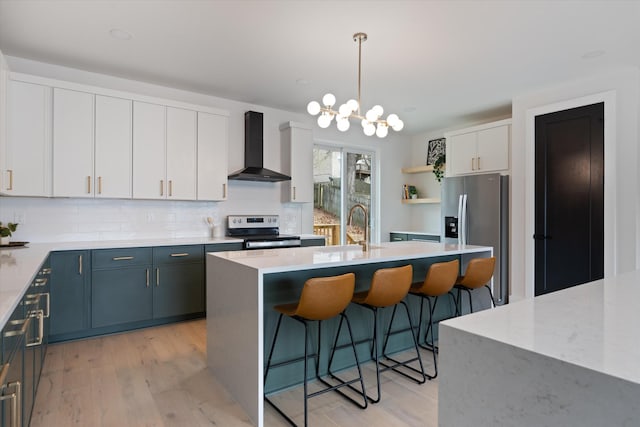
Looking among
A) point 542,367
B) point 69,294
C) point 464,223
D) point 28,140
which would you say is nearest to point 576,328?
point 542,367

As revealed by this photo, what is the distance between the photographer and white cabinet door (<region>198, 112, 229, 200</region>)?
4.36 meters

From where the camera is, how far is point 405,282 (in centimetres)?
247

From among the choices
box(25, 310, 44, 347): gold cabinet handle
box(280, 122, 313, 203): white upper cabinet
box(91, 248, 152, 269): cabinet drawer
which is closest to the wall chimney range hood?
box(280, 122, 313, 203): white upper cabinet

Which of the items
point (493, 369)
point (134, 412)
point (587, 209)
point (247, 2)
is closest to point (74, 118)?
point (247, 2)

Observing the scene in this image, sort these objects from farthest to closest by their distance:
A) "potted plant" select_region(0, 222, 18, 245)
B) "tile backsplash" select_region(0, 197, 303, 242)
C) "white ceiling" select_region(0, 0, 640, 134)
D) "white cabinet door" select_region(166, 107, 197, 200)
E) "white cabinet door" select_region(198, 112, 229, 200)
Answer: "white cabinet door" select_region(198, 112, 229, 200) → "white cabinet door" select_region(166, 107, 197, 200) → "tile backsplash" select_region(0, 197, 303, 242) → "potted plant" select_region(0, 222, 18, 245) → "white ceiling" select_region(0, 0, 640, 134)

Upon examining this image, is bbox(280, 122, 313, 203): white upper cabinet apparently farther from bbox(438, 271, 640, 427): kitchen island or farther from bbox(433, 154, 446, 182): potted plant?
bbox(438, 271, 640, 427): kitchen island

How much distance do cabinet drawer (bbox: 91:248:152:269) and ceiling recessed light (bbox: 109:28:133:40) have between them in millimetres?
1892

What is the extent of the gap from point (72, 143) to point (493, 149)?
4.94 meters

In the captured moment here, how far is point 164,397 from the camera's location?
2.39 meters

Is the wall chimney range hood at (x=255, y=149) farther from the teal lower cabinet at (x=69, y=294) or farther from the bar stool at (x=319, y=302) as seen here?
the bar stool at (x=319, y=302)

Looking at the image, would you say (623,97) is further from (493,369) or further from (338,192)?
(493,369)

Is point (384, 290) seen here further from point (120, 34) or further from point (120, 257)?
point (120, 34)

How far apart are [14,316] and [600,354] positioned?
5.92 ft

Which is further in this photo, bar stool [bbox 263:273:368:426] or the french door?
the french door
